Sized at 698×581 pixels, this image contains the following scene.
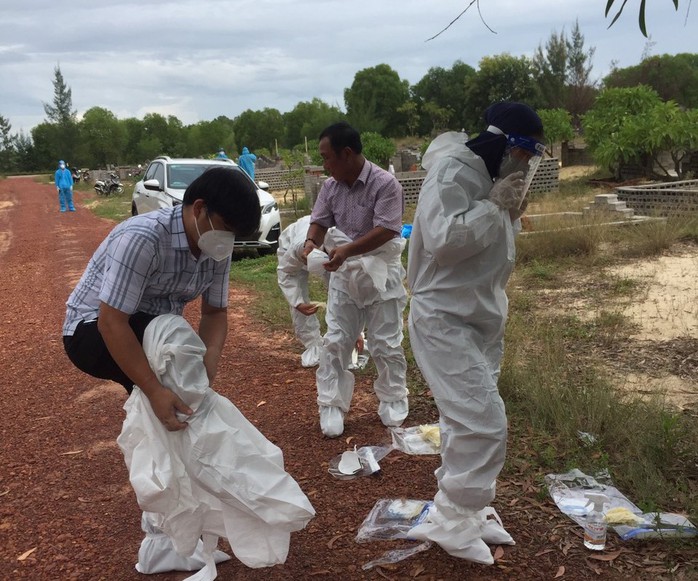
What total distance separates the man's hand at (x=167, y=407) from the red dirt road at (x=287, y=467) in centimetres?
87

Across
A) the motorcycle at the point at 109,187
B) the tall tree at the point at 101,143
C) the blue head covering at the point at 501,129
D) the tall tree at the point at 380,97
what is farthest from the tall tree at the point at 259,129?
the blue head covering at the point at 501,129

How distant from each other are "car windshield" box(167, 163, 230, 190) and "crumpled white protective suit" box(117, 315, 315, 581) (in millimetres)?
10227

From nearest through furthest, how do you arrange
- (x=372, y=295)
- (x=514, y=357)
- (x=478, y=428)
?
(x=478, y=428) < (x=372, y=295) < (x=514, y=357)

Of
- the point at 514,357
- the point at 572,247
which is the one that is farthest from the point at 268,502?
the point at 572,247

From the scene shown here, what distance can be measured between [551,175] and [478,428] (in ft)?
58.7

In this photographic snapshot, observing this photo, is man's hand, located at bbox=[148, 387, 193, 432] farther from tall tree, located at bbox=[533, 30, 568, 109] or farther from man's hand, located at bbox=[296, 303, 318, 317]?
tall tree, located at bbox=[533, 30, 568, 109]

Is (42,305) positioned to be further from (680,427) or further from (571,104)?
(571,104)

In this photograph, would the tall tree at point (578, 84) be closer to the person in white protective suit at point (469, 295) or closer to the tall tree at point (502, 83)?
the tall tree at point (502, 83)

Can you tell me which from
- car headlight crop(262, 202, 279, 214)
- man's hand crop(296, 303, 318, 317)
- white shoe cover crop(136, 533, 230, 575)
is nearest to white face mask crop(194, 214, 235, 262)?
white shoe cover crop(136, 533, 230, 575)

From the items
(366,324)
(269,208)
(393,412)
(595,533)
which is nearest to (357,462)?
(393,412)

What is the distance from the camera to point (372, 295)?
4.08m

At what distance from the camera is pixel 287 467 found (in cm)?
380

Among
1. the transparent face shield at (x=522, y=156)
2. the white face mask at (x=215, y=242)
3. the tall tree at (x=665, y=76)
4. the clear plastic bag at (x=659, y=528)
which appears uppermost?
the tall tree at (x=665, y=76)

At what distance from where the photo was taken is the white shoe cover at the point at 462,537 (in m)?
2.73
